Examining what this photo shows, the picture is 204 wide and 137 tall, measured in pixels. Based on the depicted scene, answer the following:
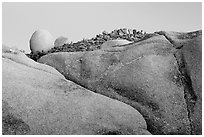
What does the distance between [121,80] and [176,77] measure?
185mm

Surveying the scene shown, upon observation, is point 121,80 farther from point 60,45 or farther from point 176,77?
point 60,45

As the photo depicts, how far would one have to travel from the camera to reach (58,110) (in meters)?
1.28

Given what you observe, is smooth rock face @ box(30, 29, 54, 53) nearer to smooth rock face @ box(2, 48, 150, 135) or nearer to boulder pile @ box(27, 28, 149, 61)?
boulder pile @ box(27, 28, 149, 61)

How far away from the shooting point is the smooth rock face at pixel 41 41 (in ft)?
10.1

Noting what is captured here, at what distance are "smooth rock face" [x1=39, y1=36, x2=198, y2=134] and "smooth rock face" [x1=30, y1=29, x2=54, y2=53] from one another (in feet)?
4.92

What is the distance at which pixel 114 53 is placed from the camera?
156cm

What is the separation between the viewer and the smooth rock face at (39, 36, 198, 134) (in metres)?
1.33

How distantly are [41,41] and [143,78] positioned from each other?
5.97ft

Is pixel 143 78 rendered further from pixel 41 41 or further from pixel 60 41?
pixel 60 41

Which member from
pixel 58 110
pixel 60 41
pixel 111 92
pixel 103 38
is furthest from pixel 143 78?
pixel 60 41

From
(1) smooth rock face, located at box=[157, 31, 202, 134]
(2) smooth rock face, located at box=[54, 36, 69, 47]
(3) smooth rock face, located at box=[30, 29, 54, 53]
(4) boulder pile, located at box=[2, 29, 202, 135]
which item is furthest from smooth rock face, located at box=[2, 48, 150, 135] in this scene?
(2) smooth rock face, located at box=[54, 36, 69, 47]

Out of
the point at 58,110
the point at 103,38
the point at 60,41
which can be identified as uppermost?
the point at 58,110

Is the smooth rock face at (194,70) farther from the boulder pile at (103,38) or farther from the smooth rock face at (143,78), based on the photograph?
the boulder pile at (103,38)

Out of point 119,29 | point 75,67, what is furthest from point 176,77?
point 119,29
